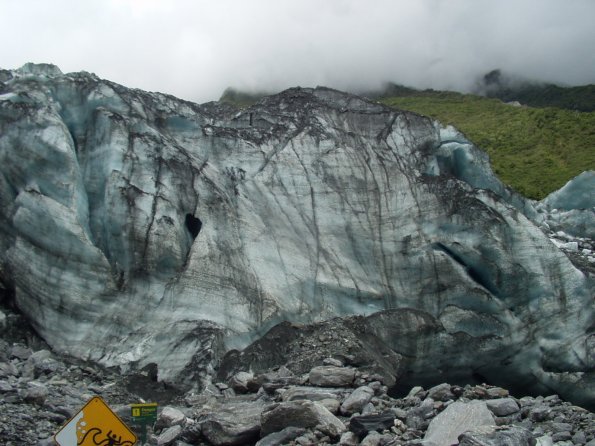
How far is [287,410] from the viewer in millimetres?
12734

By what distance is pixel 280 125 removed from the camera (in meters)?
26.6

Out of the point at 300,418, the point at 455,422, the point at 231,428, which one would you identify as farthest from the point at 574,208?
the point at 231,428

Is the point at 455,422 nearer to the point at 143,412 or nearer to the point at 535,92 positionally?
the point at 143,412

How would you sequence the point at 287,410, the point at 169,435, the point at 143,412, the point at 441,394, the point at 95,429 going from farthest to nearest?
the point at 441,394 < the point at 169,435 < the point at 287,410 < the point at 143,412 < the point at 95,429

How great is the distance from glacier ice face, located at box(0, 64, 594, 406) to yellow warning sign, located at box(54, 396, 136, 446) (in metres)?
8.46

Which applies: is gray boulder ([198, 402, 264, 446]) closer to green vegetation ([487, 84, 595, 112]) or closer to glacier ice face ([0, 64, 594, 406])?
glacier ice face ([0, 64, 594, 406])

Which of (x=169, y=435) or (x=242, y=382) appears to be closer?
(x=169, y=435)

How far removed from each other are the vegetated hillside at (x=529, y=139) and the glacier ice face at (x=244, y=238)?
83.1ft

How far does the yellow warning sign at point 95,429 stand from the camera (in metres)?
9.64

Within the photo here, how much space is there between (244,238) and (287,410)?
33.8ft

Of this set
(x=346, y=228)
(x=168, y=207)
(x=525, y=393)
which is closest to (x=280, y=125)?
(x=346, y=228)

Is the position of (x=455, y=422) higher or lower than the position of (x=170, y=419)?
higher

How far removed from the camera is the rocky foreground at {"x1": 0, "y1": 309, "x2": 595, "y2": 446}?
40.3ft

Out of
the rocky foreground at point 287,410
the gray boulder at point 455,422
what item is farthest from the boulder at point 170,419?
the gray boulder at point 455,422
